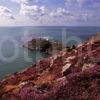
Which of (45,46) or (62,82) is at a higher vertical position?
(62,82)

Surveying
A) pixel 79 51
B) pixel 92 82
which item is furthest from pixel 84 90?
pixel 79 51

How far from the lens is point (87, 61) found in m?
25.0

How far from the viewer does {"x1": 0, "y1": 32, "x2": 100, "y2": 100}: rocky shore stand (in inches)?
745

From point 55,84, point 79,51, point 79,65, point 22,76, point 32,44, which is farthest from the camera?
point 32,44

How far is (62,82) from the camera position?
2066 cm

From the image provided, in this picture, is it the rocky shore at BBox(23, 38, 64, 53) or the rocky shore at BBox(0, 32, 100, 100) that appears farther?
the rocky shore at BBox(23, 38, 64, 53)

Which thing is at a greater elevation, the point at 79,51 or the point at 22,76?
the point at 79,51

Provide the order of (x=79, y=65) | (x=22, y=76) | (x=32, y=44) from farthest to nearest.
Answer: (x=32, y=44), (x=22, y=76), (x=79, y=65)

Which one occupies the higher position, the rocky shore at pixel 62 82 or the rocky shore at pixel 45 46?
the rocky shore at pixel 62 82

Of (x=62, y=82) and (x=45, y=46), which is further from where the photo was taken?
(x=45, y=46)

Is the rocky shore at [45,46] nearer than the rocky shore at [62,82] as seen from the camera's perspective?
No

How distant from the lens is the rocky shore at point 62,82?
18922mm

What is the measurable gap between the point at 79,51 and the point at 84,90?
40.3 ft

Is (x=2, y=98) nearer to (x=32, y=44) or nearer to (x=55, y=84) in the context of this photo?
(x=55, y=84)
